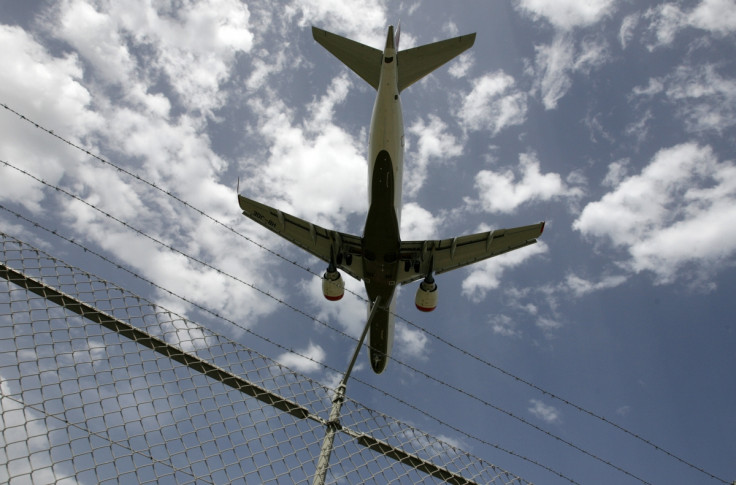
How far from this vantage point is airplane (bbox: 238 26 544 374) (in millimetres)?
15742

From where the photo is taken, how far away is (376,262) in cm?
1761

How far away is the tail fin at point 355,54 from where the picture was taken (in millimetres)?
20781

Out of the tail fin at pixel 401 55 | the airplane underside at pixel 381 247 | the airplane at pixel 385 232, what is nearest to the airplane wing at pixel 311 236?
the airplane at pixel 385 232

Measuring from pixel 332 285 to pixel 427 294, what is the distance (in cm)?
376

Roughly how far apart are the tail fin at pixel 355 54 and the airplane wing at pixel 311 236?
26.6ft

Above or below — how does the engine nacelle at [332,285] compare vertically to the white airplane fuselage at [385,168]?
below

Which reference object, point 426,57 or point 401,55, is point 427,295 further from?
point 401,55

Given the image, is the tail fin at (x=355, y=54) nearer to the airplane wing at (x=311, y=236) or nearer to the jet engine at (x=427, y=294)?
the airplane wing at (x=311, y=236)

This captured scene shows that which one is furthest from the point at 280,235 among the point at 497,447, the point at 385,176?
the point at 497,447

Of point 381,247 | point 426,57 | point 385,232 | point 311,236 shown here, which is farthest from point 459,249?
point 426,57

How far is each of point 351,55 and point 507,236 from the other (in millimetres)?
11600

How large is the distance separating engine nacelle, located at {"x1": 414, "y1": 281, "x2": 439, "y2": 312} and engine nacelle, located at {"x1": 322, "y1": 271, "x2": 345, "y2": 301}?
10.1 ft

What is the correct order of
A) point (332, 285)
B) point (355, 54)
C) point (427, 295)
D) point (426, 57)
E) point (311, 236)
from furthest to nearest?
point (355, 54) < point (426, 57) < point (311, 236) < point (332, 285) < point (427, 295)

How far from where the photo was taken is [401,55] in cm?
2016
